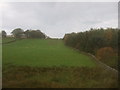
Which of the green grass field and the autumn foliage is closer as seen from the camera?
the green grass field

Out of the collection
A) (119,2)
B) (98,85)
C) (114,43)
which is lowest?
(98,85)

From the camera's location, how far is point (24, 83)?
587 inches

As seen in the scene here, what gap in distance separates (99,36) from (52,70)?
2491 centimetres

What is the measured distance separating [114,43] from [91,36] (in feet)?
Result: 22.4

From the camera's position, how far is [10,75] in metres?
17.9

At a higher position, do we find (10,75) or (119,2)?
(119,2)

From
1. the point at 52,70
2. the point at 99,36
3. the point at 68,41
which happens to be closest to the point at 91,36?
the point at 99,36

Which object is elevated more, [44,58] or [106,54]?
[106,54]

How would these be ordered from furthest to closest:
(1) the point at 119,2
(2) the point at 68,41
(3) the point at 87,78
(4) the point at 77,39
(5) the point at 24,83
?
(2) the point at 68,41
(4) the point at 77,39
(1) the point at 119,2
(3) the point at 87,78
(5) the point at 24,83

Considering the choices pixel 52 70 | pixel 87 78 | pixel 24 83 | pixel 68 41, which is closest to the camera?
pixel 24 83

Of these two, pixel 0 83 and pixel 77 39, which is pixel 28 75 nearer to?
pixel 0 83

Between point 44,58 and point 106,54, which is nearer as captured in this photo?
point 44,58

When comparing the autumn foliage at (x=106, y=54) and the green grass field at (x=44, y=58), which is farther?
the autumn foliage at (x=106, y=54)

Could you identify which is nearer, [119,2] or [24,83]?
[24,83]
